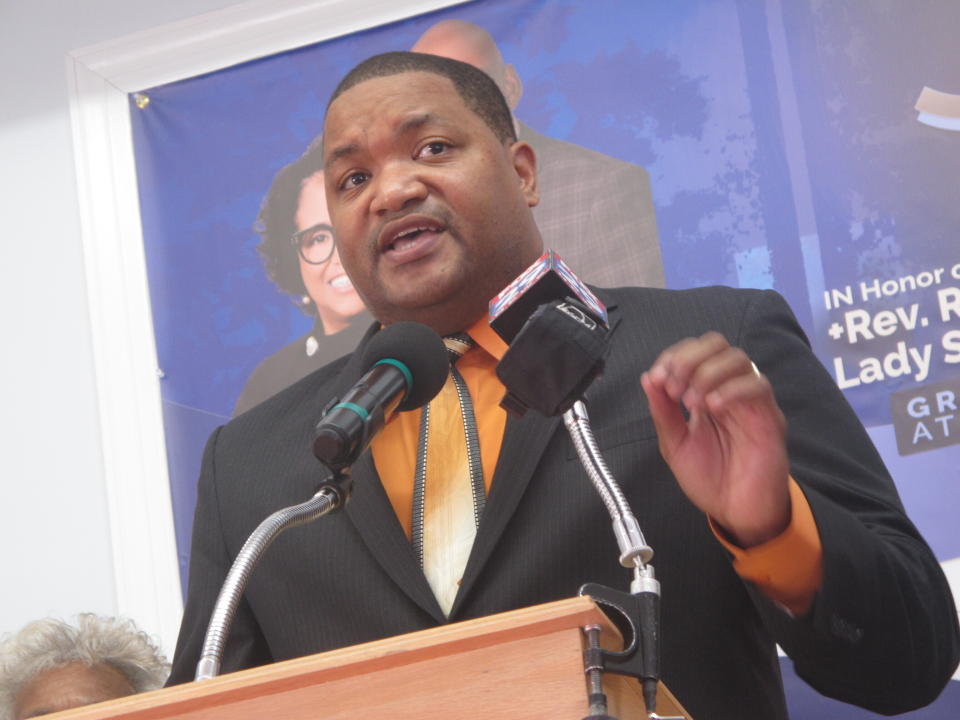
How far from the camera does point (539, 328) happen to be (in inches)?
44.0

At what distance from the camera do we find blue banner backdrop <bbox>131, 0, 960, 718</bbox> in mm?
2357

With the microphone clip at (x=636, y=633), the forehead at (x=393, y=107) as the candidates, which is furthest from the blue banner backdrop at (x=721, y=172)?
the microphone clip at (x=636, y=633)

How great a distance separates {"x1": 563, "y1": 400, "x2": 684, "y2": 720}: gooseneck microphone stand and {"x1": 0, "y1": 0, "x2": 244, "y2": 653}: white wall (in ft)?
6.46

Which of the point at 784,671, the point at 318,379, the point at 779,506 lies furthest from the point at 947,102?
the point at 779,506

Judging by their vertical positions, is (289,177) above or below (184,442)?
above

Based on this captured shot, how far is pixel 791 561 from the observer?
112 centimetres

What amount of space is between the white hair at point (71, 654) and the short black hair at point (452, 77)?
1224mm

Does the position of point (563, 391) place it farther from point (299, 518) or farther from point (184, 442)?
point (184, 442)

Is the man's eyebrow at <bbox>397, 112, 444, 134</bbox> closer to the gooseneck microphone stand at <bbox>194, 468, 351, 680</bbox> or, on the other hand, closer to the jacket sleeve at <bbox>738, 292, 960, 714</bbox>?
the jacket sleeve at <bbox>738, 292, 960, 714</bbox>

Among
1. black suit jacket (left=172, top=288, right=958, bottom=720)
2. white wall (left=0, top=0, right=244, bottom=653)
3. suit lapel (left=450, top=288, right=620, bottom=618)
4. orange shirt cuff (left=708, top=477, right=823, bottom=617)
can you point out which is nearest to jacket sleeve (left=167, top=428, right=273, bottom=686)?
black suit jacket (left=172, top=288, right=958, bottom=720)

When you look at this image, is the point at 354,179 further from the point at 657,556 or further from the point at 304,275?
the point at 304,275

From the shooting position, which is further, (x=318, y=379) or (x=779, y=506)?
(x=318, y=379)

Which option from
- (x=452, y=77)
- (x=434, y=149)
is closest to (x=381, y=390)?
(x=434, y=149)

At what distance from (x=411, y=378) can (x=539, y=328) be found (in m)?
0.18
